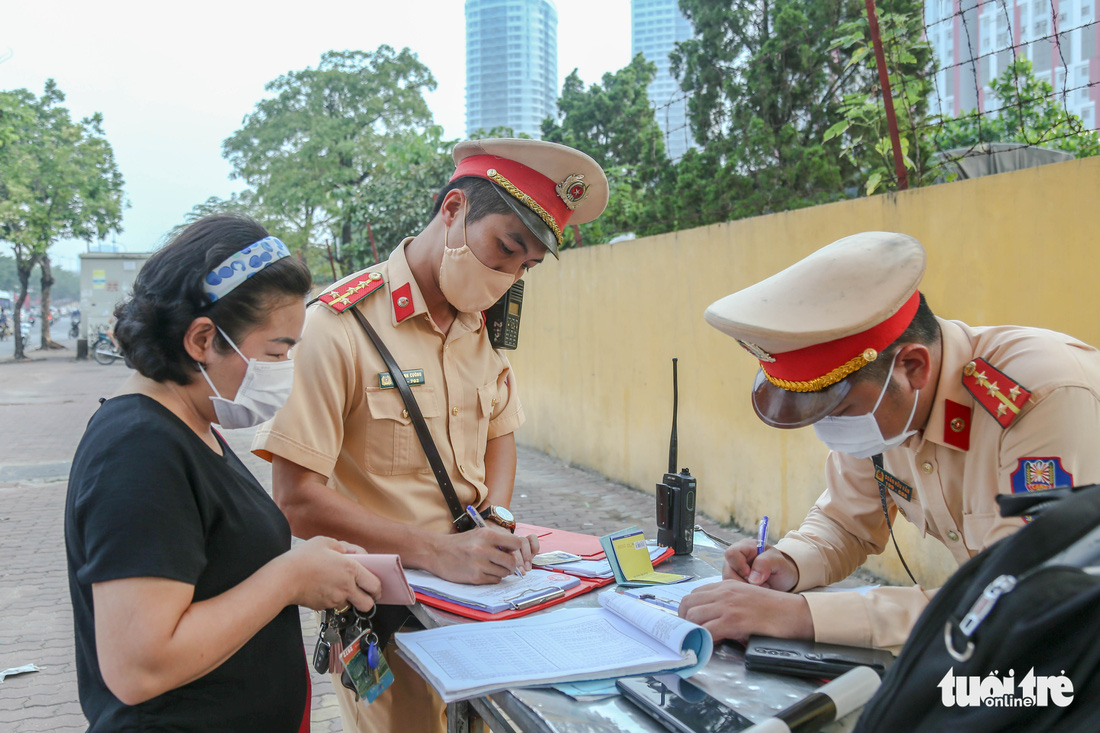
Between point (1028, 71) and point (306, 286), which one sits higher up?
point (1028, 71)

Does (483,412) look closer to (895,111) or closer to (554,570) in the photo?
(554,570)

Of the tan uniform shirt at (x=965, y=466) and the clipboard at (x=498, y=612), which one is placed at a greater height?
the tan uniform shirt at (x=965, y=466)

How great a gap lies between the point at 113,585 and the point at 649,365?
207 inches

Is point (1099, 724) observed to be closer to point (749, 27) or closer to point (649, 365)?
point (649, 365)

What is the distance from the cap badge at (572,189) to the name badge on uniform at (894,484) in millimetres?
1081

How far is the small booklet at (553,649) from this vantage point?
1.30 metres

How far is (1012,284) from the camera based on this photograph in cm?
336

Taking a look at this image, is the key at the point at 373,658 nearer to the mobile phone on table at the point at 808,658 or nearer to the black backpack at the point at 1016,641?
the mobile phone on table at the point at 808,658

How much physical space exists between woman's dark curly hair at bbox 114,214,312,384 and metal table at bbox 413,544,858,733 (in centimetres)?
84

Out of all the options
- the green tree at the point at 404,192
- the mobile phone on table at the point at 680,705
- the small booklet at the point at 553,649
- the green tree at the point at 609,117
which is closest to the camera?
the mobile phone on table at the point at 680,705

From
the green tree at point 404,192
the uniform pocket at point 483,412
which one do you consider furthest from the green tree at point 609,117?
the uniform pocket at point 483,412

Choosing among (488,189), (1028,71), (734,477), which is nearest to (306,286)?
(488,189)

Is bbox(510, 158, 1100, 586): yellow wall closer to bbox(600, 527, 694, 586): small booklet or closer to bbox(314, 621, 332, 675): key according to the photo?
bbox(600, 527, 694, 586): small booklet

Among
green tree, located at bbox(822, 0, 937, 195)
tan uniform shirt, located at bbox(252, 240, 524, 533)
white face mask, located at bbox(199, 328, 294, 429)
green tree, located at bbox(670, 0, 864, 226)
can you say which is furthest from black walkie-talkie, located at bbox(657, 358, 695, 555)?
green tree, located at bbox(670, 0, 864, 226)
